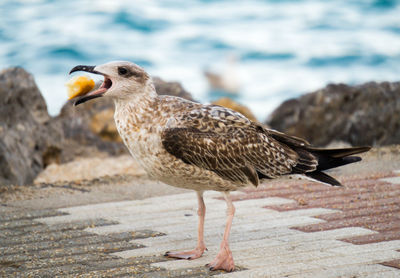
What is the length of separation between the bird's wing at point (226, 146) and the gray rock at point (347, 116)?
552 centimetres

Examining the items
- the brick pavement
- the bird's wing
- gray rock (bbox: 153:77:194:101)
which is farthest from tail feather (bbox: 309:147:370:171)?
gray rock (bbox: 153:77:194:101)

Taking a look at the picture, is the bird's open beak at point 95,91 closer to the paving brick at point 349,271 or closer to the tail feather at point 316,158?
the tail feather at point 316,158

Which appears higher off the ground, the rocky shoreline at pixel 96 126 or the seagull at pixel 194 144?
the seagull at pixel 194 144

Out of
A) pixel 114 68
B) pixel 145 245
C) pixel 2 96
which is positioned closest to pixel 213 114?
pixel 114 68

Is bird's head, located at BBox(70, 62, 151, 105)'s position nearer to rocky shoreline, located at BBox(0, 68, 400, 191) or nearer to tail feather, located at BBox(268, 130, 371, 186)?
tail feather, located at BBox(268, 130, 371, 186)

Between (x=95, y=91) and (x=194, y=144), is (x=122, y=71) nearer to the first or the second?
(x=95, y=91)

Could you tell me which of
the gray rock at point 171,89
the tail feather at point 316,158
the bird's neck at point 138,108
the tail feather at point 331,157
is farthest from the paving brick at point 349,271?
the gray rock at point 171,89

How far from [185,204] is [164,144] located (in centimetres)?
215

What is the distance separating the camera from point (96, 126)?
11102 millimetres

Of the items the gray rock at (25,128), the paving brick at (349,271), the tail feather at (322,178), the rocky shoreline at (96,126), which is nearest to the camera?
the paving brick at (349,271)

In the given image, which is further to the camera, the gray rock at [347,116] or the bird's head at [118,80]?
the gray rock at [347,116]

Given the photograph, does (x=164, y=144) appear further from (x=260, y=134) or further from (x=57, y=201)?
(x=57, y=201)

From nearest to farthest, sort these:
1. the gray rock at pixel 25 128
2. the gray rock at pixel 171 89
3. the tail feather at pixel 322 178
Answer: the tail feather at pixel 322 178
the gray rock at pixel 25 128
the gray rock at pixel 171 89

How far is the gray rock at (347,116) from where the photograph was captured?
10.5 meters
